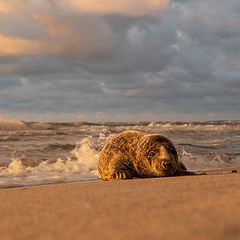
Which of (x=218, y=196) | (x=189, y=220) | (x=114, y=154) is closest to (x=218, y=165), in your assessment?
(x=114, y=154)

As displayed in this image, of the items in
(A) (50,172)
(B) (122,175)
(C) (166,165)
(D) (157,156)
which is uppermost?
(D) (157,156)

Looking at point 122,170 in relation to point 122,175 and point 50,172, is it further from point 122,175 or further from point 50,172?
point 50,172

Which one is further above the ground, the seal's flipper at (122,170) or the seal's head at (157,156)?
the seal's head at (157,156)

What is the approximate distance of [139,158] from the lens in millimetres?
4793

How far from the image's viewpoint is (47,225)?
1529mm

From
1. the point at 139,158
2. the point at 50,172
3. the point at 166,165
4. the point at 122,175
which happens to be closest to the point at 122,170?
the point at 122,175

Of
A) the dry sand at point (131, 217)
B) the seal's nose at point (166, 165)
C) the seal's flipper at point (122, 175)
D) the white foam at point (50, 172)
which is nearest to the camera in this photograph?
the dry sand at point (131, 217)

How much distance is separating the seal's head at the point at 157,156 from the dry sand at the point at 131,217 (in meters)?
2.13

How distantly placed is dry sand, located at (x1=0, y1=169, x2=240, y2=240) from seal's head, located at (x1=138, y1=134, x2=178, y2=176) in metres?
2.13

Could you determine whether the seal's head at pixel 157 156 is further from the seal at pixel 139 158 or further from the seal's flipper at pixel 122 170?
the seal's flipper at pixel 122 170

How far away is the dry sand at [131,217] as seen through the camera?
50.6 inches

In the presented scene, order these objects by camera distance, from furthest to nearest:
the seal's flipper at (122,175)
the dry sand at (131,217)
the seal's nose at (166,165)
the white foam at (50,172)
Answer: the white foam at (50,172) → the seal's flipper at (122,175) → the seal's nose at (166,165) → the dry sand at (131,217)

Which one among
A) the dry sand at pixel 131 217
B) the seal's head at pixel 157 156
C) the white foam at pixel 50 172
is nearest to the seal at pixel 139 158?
the seal's head at pixel 157 156

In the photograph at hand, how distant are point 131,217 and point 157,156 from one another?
3012 mm
